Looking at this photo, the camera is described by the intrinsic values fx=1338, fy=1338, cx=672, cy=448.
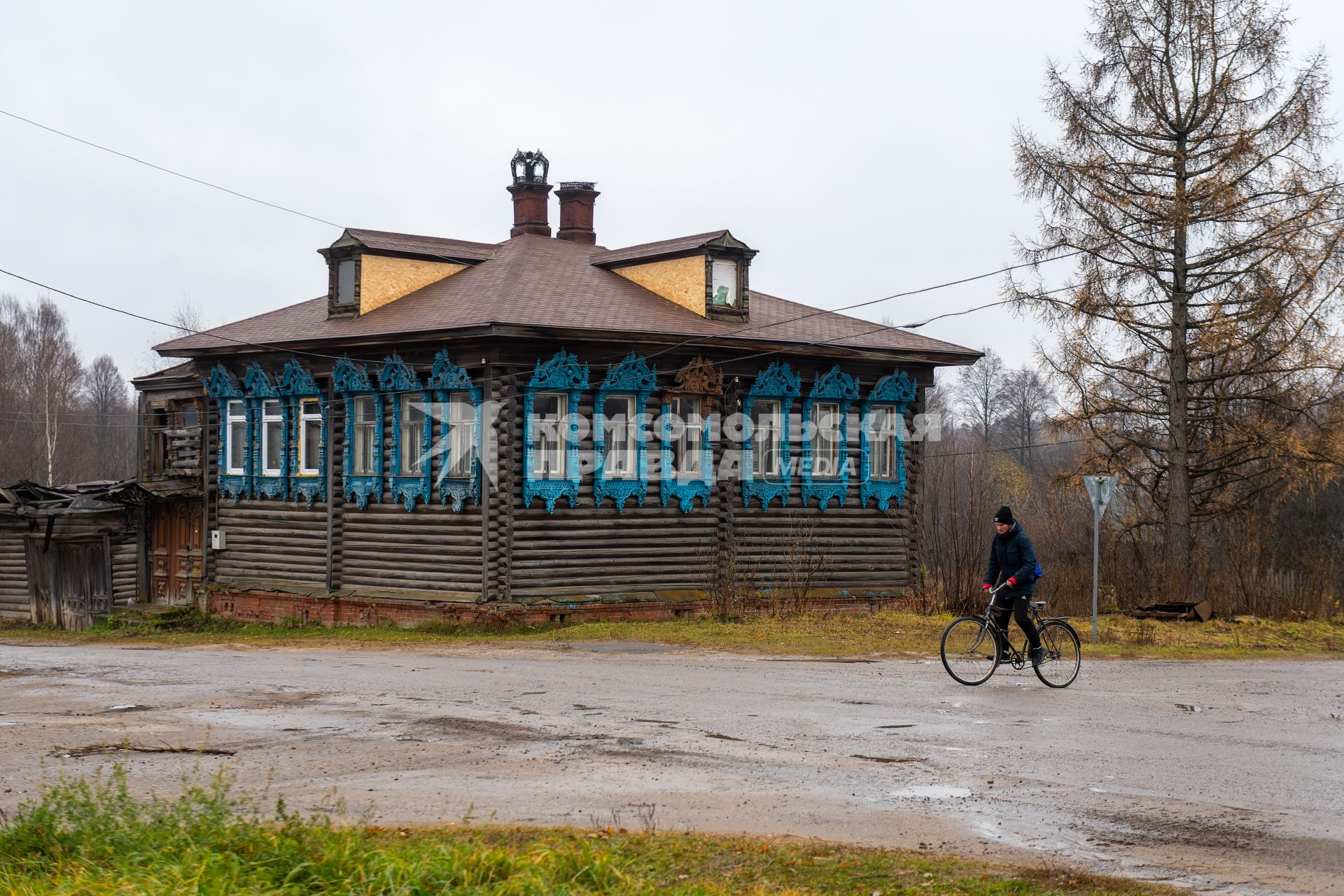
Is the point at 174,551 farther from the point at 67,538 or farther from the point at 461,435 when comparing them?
the point at 461,435

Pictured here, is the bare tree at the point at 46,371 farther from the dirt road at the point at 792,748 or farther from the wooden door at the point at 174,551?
the dirt road at the point at 792,748

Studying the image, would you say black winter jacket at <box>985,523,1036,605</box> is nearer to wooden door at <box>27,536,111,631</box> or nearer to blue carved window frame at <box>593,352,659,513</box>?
blue carved window frame at <box>593,352,659,513</box>

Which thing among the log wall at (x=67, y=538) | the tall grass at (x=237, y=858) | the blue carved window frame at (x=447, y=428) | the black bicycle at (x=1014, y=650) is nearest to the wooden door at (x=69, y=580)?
the log wall at (x=67, y=538)

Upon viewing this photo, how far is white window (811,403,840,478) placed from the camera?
26.0m

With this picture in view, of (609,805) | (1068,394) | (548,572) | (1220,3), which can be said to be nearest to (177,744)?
(609,805)

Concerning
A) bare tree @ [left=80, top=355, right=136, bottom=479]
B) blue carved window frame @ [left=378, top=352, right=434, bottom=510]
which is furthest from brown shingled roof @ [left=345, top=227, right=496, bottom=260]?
bare tree @ [left=80, top=355, right=136, bottom=479]

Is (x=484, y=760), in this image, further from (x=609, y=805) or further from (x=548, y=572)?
(x=548, y=572)

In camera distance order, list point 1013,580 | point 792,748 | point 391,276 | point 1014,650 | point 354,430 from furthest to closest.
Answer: point 391,276 → point 354,430 → point 1014,650 → point 1013,580 → point 792,748

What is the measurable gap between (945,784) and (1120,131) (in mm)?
21655

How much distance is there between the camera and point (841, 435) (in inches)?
1028

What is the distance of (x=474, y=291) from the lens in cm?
2606

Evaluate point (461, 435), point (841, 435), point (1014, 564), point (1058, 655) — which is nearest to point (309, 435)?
point (461, 435)

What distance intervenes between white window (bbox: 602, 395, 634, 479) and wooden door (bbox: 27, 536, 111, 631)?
560 inches

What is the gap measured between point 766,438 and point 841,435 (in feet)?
5.33
